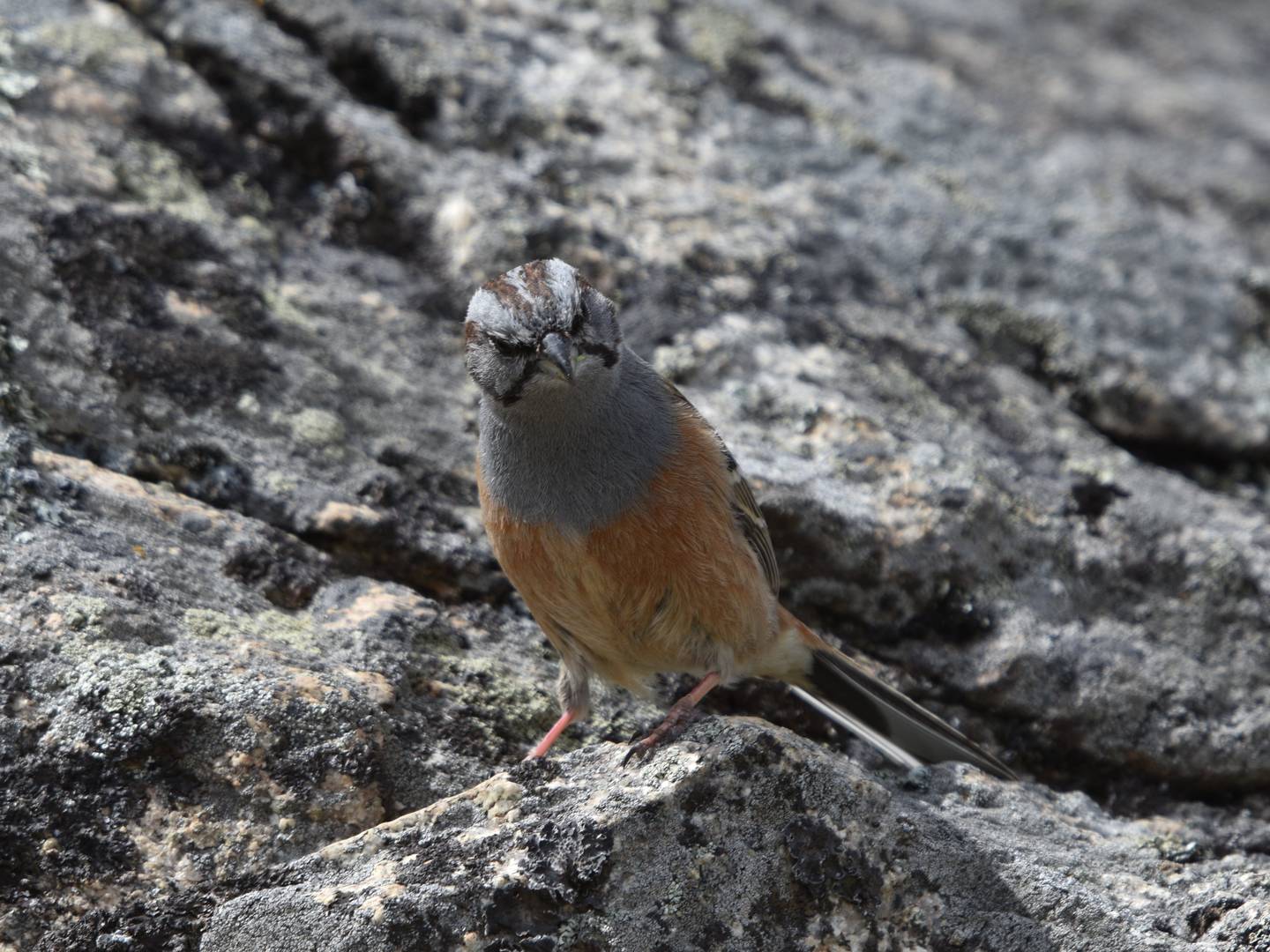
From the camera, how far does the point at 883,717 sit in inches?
162

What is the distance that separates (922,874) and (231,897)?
1.75 meters

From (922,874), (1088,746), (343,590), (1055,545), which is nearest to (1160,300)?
(1055,545)

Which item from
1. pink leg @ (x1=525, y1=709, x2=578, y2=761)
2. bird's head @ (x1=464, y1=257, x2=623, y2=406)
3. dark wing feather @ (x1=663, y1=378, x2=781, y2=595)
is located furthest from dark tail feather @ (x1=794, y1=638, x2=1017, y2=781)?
bird's head @ (x1=464, y1=257, x2=623, y2=406)

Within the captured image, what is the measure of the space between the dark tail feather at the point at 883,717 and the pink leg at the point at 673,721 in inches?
18.3

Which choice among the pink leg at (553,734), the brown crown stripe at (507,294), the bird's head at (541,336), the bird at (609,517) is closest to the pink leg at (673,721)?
the bird at (609,517)

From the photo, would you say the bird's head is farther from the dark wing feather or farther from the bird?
the dark wing feather

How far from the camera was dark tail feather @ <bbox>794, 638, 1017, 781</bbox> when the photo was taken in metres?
4.00

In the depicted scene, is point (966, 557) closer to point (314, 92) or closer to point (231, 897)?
point (231, 897)

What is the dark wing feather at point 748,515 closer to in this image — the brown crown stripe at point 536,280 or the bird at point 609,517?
the bird at point 609,517

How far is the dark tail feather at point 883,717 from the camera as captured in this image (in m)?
4.00

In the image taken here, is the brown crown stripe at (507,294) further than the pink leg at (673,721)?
Yes

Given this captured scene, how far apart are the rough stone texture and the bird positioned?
0.23 metres

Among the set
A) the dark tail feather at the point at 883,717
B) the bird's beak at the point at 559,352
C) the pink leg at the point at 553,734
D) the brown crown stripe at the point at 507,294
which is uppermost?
the brown crown stripe at the point at 507,294

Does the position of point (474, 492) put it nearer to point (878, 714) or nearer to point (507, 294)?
point (507, 294)
